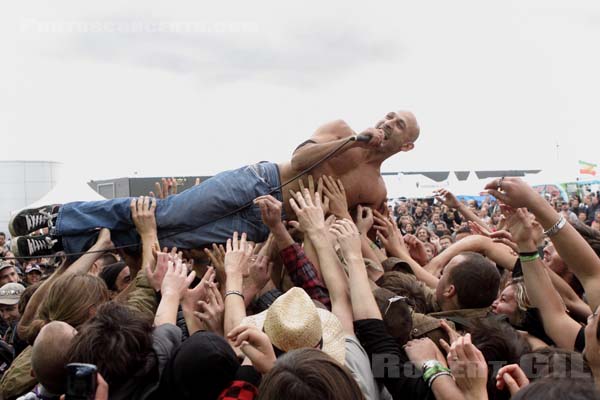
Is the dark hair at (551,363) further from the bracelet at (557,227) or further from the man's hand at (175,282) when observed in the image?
the man's hand at (175,282)

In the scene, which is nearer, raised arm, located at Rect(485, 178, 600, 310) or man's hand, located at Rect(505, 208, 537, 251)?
raised arm, located at Rect(485, 178, 600, 310)

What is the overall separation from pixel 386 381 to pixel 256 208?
2118 mm

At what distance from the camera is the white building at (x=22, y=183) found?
87.8ft

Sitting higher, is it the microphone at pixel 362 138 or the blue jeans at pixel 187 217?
the microphone at pixel 362 138

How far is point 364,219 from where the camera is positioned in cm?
430

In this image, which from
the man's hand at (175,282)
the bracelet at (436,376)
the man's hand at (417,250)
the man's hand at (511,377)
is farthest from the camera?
the man's hand at (417,250)

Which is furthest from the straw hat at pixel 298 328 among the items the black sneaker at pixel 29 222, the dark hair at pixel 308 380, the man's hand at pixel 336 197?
the black sneaker at pixel 29 222

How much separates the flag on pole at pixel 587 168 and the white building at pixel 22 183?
72.2ft

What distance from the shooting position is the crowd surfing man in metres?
4.25

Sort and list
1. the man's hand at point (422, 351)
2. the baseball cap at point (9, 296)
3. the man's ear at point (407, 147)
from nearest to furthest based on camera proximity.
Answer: the man's hand at point (422, 351), the man's ear at point (407, 147), the baseball cap at point (9, 296)

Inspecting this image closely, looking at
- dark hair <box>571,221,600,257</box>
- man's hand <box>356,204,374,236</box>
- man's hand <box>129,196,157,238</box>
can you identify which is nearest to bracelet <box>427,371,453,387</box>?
dark hair <box>571,221,600,257</box>

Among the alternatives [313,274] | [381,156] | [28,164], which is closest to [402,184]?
[28,164]

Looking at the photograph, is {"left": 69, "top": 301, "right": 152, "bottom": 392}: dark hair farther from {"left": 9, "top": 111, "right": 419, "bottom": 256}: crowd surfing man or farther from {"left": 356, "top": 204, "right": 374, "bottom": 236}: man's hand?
{"left": 356, "top": 204, "right": 374, "bottom": 236}: man's hand

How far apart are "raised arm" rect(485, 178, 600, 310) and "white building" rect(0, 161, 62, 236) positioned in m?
27.0
